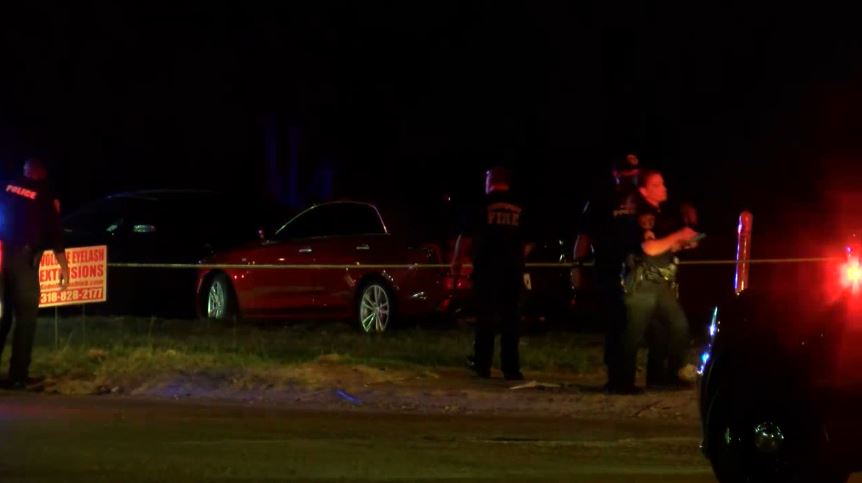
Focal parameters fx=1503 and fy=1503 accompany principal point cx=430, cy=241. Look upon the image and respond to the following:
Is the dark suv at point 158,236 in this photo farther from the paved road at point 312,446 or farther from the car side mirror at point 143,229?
the paved road at point 312,446

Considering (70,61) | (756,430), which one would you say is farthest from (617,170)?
(70,61)

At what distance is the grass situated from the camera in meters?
12.8

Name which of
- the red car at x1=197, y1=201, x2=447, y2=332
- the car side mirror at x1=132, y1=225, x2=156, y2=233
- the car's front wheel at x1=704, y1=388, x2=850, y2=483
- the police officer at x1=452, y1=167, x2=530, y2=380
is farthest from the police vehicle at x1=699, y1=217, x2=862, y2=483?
the car side mirror at x1=132, y1=225, x2=156, y2=233

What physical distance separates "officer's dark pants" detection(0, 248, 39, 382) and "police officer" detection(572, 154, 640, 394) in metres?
4.44

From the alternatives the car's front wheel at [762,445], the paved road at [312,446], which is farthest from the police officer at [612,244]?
the car's front wheel at [762,445]

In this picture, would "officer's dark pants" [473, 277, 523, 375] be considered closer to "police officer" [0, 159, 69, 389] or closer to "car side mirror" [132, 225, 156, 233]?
"police officer" [0, 159, 69, 389]

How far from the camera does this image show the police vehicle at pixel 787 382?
6719mm

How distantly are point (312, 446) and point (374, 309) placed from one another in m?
7.31

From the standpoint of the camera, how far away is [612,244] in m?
11.7

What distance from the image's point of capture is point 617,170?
12.0 m

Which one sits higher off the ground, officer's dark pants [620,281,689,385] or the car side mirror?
the car side mirror

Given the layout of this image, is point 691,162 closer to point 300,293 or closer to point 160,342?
point 300,293

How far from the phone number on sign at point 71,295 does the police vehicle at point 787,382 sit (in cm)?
809

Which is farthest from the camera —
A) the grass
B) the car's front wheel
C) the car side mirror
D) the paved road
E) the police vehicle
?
the car side mirror
